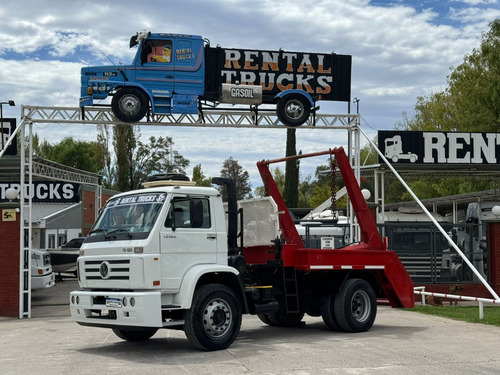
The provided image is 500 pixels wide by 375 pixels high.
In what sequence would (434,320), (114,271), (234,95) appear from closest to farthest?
1. (114,271)
2. (434,320)
3. (234,95)

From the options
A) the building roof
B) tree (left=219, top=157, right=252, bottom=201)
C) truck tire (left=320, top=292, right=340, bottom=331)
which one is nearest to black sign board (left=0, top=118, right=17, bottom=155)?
truck tire (left=320, top=292, right=340, bottom=331)

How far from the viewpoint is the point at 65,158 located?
7881cm

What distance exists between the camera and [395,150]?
75.6 ft

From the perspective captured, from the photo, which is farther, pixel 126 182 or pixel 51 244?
pixel 126 182

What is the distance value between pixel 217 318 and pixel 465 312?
808 cm

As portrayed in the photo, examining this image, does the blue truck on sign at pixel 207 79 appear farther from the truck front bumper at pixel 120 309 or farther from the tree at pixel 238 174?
the tree at pixel 238 174

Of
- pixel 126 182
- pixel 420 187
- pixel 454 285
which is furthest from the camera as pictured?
pixel 126 182

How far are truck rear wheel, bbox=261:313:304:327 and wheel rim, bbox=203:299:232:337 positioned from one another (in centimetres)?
310

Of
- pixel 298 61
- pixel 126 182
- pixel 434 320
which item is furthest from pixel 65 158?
pixel 434 320

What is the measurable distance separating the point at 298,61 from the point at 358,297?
8215 mm

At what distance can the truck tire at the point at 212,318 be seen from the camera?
1076 centimetres

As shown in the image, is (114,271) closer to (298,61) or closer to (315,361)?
(315,361)

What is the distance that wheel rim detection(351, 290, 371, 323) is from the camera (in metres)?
13.2

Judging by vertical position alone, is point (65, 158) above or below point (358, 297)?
above
